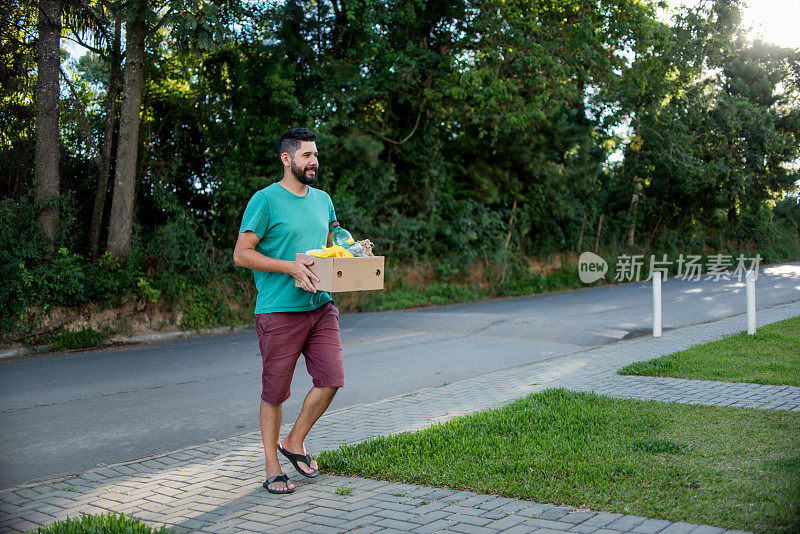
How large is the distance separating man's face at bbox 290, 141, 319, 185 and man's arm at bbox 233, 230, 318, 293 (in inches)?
20.7

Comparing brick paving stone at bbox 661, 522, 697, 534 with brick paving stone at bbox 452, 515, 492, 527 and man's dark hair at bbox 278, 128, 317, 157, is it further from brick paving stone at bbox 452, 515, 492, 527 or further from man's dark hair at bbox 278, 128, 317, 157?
man's dark hair at bbox 278, 128, 317, 157

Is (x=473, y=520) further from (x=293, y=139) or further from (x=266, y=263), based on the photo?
(x=293, y=139)

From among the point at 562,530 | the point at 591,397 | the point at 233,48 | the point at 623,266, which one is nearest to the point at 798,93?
the point at 623,266

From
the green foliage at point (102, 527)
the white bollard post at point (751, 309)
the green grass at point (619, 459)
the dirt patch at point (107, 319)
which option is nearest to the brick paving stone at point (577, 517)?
the green grass at point (619, 459)

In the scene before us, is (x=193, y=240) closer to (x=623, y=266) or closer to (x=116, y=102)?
(x=116, y=102)

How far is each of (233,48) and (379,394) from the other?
37.0ft

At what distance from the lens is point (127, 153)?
14242mm

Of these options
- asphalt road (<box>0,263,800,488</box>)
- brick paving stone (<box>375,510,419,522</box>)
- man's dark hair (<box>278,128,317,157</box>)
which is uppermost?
man's dark hair (<box>278,128,317,157</box>)

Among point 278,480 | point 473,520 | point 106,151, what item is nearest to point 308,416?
point 278,480

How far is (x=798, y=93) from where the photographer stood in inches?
1419

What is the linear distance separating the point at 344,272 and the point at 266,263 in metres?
0.54

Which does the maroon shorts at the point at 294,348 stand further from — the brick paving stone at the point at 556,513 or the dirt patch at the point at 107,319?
the dirt patch at the point at 107,319

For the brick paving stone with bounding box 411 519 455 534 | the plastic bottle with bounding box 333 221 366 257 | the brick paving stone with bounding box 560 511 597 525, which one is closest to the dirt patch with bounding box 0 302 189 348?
the plastic bottle with bounding box 333 221 366 257

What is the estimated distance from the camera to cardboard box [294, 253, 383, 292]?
454cm
